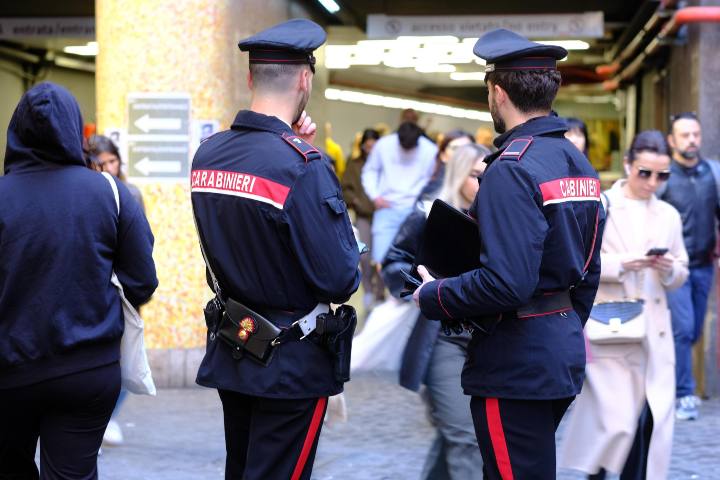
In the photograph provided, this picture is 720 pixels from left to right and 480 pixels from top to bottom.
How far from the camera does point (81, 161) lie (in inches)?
168

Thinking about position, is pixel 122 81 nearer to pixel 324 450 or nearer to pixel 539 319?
pixel 324 450

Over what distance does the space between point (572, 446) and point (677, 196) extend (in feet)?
10.9

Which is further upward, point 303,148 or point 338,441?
point 303,148

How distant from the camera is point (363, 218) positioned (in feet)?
46.1

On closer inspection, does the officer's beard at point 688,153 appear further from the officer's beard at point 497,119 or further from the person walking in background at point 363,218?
the person walking in background at point 363,218

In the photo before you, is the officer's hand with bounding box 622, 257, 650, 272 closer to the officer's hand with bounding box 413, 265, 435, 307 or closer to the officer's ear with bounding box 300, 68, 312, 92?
the officer's hand with bounding box 413, 265, 435, 307

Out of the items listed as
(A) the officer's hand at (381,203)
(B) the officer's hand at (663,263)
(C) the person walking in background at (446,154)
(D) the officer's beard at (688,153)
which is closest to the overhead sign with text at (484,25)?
(C) the person walking in background at (446,154)

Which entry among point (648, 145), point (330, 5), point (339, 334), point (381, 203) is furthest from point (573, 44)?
point (339, 334)

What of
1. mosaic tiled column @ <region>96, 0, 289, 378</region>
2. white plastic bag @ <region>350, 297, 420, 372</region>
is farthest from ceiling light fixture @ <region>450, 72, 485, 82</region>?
white plastic bag @ <region>350, 297, 420, 372</region>

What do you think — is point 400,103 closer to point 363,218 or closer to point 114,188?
point 363,218

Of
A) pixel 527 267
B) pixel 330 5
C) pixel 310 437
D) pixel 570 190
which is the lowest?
pixel 310 437

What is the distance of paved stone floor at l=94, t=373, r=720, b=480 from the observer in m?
6.83

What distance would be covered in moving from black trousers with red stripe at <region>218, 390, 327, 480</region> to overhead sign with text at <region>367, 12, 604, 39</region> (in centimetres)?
1014

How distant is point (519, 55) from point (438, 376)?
175 cm
